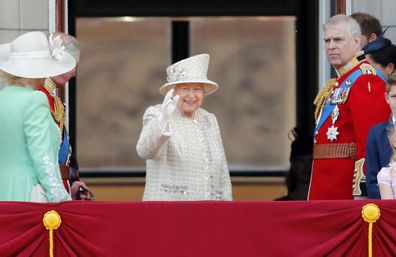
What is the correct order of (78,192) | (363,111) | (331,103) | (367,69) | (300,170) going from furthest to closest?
(300,170) → (78,192) → (331,103) → (367,69) → (363,111)

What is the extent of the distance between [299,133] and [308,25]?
3.77 feet

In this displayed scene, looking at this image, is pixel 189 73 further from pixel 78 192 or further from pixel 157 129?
pixel 78 192

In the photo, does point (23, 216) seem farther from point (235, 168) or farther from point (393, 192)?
point (235, 168)

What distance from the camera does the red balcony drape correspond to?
7844 mm

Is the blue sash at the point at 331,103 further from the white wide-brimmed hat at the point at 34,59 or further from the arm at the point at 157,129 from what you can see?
the white wide-brimmed hat at the point at 34,59

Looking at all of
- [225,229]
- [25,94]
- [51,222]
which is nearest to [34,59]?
[25,94]

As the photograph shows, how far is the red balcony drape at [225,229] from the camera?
784 cm

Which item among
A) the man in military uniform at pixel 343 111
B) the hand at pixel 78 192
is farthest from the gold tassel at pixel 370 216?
the hand at pixel 78 192

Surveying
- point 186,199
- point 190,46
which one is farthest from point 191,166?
point 190,46

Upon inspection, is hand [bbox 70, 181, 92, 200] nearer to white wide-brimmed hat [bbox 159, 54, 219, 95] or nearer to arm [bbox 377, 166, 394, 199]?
white wide-brimmed hat [bbox 159, 54, 219, 95]

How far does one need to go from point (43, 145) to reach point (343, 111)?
1.99m

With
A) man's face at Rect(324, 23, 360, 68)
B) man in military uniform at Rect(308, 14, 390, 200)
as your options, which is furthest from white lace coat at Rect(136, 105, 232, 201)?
man's face at Rect(324, 23, 360, 68)

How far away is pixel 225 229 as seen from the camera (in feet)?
25.9

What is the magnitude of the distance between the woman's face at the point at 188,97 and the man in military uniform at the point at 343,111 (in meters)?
0.82
